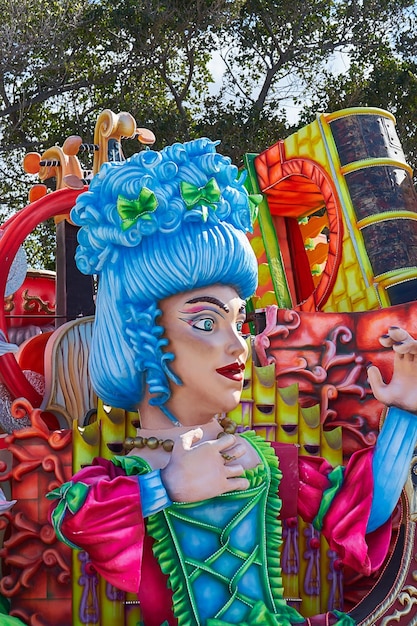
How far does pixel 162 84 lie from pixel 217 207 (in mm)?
7277

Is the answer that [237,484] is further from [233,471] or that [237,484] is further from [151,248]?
[151,248]

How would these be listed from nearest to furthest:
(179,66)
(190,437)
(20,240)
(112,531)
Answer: (112,531) → (190,437) → (20,240) → (179,66)

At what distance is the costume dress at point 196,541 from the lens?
2.18 meters

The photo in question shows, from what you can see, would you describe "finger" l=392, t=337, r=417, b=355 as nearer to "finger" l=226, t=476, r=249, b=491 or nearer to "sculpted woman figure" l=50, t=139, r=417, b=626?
"sculpted woman figure" l=50, t=139, r=417, b=626

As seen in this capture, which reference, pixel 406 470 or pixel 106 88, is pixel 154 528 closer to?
pixel 406 470

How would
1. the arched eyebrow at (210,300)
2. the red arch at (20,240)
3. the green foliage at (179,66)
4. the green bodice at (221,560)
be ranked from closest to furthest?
1. the green bodice at (221,560)
2. the arched eyebrow at (210,300)
3. the red arch at (20,240)
4. the green foliage at (179,66)

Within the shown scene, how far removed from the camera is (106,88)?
9180 millimetres

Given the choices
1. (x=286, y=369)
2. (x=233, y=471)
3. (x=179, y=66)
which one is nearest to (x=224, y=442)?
(x=233, y=471)

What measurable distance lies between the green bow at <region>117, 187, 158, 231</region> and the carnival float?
9.0 inches

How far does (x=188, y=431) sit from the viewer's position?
7.77 ft

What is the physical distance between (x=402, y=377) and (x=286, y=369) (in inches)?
24.5

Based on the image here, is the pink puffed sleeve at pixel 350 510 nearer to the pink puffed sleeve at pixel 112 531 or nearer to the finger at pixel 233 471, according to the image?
the finger at pixel 233 471

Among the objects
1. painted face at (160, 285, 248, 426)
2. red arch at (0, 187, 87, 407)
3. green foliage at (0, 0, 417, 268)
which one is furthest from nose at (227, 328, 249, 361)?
green foliage at (0, 0, 417, 268)

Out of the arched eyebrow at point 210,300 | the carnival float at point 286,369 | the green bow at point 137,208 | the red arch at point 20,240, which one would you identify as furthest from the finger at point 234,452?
the red arch at point 20,240
